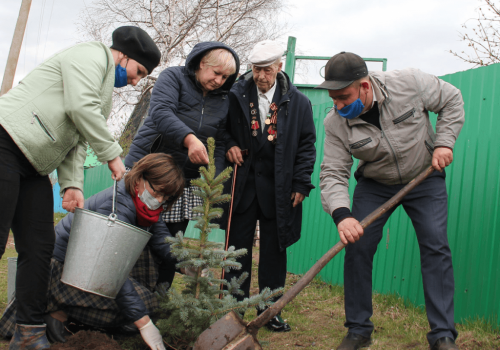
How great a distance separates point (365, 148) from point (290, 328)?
1432 millimetres

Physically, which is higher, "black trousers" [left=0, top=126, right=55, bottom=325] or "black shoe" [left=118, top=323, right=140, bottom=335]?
"black trousers" [left=0, top=126, right=55, bottom=325]

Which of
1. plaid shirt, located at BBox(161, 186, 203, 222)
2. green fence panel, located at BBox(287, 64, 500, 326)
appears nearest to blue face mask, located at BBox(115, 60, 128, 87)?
plaid shirt, located at BBox(161, 186, 203, 222)

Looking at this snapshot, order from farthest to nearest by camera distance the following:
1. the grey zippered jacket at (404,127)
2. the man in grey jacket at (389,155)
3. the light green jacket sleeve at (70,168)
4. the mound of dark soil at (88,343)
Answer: the grey zippered jacket at (404,127) < the man in grey jacket at (389,155) < the light green jacket sleeve at (70,168) < the mound of dark soil at (88,343)

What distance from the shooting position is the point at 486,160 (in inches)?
133

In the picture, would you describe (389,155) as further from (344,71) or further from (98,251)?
(98,251)

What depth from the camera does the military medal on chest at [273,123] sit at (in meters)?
Result: 3.20

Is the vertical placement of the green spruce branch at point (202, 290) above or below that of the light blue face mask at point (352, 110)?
below

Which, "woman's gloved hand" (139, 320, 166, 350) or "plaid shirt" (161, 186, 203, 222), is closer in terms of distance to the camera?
"woman's gloved hand" (139, 320, 166, 350)

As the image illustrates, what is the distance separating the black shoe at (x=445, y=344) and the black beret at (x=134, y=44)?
2.21 metres

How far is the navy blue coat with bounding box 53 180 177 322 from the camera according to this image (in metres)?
2.39

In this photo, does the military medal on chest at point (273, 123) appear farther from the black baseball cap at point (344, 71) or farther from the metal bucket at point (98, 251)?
the metal bucket at point (98, 251)

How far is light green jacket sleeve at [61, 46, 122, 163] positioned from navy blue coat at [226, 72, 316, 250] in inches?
47.2

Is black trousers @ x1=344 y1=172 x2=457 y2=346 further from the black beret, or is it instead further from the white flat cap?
the black beret

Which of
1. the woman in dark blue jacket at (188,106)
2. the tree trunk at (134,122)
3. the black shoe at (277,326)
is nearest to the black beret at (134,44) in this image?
the woman in dark blue jacket at (188,106)
